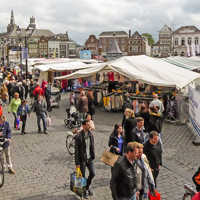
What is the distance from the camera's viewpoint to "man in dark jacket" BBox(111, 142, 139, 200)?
392 cm

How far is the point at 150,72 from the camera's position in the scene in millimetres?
15320

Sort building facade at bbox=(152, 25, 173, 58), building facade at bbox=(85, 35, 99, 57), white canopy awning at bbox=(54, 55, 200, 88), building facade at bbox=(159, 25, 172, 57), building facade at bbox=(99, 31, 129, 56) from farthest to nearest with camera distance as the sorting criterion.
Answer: building facade at bbox=(159, 25, 172, 57)
building facade at bbox=(85, 35, 99, 57)
building facade at bbox=(152, 25, 173, 58)
building facade at bbox=(99, 31, 129, 56)
white canopy awning at bbox=(54, 55, 200, 88)

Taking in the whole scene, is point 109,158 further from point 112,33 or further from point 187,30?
point 187,30

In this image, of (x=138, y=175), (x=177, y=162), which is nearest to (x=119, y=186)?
(x=138, y=175)

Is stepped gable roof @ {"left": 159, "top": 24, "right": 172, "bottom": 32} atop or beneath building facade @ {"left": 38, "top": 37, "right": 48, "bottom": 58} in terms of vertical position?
atop

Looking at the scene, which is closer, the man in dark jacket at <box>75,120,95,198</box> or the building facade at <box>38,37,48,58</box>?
the man in dark jacket at <box>75,120,95,198</box>

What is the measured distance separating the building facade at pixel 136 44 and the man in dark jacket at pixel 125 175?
325 feet

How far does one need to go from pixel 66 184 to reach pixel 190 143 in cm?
475

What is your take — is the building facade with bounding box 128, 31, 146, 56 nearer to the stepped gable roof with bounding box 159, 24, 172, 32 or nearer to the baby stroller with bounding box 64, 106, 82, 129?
the stepped gable roof with bounding box 159, 24, 172, 32

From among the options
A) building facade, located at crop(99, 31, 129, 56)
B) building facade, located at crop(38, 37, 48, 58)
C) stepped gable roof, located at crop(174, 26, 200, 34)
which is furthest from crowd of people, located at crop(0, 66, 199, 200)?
building facade, located at crop(38, 37, 48, 58)

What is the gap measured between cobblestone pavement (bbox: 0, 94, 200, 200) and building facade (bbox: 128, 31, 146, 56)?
91.9 m

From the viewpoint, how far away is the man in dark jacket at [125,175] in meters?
3.92

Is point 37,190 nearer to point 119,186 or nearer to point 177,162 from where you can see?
point 119,186

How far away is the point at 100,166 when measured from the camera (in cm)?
749
